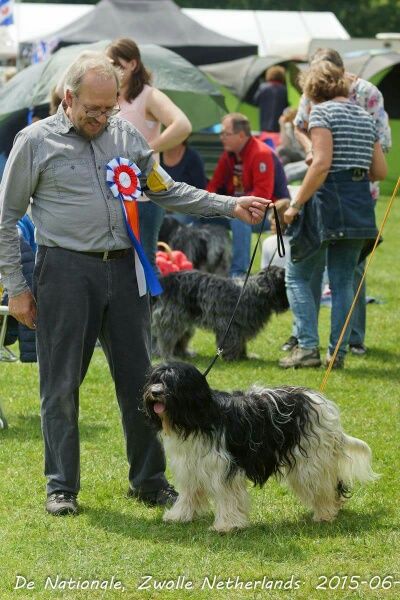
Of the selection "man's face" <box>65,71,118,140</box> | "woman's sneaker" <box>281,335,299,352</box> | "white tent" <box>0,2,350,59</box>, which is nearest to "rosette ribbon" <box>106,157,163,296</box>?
"man's face" <box>65,71,118,140</box>

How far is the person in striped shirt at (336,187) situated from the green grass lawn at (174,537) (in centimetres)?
105

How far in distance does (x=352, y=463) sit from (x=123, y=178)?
145 cm

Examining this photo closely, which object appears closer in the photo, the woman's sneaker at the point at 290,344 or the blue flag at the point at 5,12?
the woman's sneaker at the point at 290,344

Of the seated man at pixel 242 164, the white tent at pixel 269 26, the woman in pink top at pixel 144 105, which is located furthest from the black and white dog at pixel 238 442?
the white tent at pixel 269 26

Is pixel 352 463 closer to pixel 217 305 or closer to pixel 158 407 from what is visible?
pixel 158 407

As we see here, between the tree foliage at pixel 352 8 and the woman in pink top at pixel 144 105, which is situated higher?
the woman in pink top at pixel 144 105

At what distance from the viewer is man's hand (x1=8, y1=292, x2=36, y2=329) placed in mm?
4250

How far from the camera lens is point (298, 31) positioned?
89.4 feet

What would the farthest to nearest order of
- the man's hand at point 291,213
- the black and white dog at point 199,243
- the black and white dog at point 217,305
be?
the black and white dog at point 199,243 < the black and white dog at point 217,305 < the man's hand at point 291,213

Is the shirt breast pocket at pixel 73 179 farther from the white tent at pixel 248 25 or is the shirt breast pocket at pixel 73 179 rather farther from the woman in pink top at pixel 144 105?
the white tent at pixel 248 25

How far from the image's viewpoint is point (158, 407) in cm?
398

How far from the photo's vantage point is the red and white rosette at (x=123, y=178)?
417cm

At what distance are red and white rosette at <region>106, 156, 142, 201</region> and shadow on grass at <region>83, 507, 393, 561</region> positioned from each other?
127 centimetres

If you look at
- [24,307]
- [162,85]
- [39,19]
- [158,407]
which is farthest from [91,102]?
[39,19]
